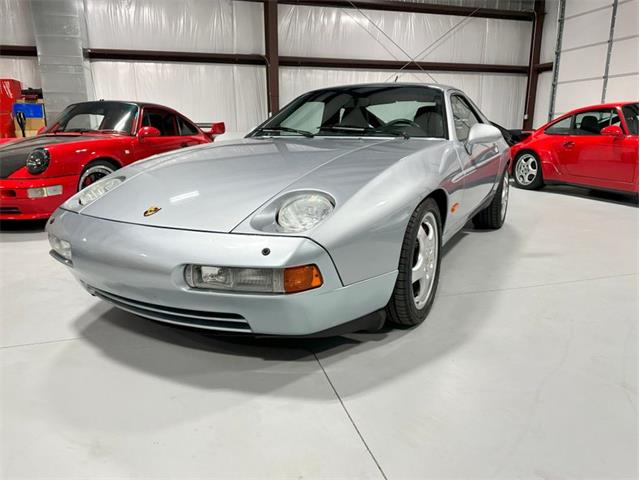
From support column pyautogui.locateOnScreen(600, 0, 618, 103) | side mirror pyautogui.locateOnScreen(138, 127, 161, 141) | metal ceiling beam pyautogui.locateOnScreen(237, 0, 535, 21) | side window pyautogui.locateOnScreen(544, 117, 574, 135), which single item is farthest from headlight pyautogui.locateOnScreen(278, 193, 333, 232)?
support column pyautogui.locateOnScreen(600, 0, 618, 103)

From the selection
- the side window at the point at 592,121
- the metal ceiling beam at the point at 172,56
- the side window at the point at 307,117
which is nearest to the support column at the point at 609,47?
the side window at the point at 592,121

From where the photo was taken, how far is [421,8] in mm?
10453

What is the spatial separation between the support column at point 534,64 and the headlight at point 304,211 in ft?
39.7

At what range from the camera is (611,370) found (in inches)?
65.9

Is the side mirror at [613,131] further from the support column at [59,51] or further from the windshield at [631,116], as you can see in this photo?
the support column at [59,51]

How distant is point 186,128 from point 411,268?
14.5 ft

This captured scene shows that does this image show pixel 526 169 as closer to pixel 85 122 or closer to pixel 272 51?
pixel 85 122

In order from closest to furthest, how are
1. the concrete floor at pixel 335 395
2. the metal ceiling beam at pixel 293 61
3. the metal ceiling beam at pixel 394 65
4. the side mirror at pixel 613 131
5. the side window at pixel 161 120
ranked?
the concrete floor at pixel 335 395 < the side window at pixel 161 120 < the side mirror at pixel 613 131 < the metal ceiling beam at pixel 293 61 < the metal ceiling beam at pixel 394 65

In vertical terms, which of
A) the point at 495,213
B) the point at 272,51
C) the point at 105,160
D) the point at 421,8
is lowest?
the point at 495,213

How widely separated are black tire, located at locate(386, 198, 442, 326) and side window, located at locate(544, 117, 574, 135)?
4.60m

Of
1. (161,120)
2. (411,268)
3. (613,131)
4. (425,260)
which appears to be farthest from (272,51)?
(411,268)

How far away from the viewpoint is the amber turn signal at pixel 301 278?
1404mm

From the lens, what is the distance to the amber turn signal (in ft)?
4.61

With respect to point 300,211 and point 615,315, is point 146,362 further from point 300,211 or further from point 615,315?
point 615,315
